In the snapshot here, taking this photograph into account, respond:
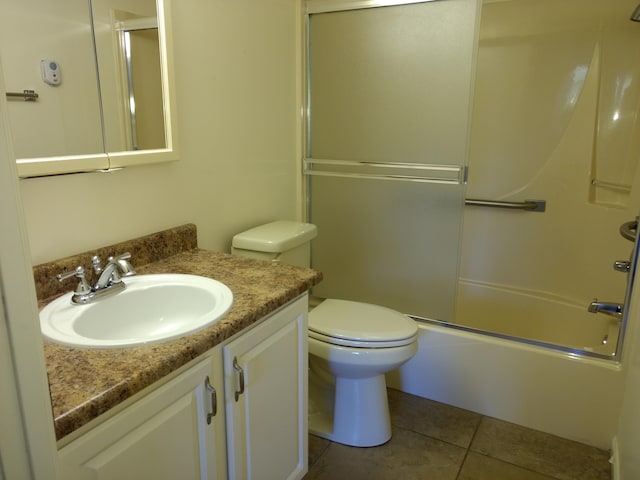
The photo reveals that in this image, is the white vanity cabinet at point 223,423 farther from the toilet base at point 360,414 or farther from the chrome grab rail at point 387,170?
the chrome grab rail at point 387,170

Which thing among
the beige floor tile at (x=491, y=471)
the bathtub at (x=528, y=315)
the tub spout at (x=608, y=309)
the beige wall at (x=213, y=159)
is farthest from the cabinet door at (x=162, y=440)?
the bathtub at (x=528, y=315)

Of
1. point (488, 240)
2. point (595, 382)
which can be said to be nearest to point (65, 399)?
point (595, 382)

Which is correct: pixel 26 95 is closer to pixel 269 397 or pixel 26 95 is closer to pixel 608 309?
pixel 269 397

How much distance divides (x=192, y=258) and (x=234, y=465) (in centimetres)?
69

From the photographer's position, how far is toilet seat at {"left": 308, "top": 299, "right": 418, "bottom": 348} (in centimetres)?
186

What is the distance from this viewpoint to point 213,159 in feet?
6.30

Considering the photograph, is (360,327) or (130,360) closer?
(130,360)

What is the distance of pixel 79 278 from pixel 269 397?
0.62 meters

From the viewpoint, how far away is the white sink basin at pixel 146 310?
1.19m

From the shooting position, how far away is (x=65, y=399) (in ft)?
2.82

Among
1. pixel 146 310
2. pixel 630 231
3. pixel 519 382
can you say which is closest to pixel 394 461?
pixel 519 382

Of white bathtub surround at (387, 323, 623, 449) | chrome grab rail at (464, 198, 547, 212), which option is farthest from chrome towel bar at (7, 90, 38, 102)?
chrome grab rail at (464, 198, 547, 212)

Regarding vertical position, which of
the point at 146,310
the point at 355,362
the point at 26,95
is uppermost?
the point at 26,95

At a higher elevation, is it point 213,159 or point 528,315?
point 213,159
